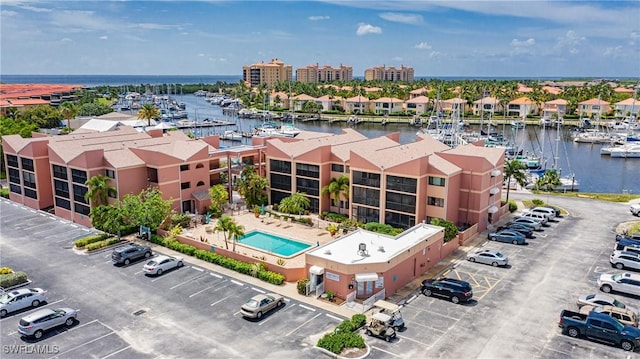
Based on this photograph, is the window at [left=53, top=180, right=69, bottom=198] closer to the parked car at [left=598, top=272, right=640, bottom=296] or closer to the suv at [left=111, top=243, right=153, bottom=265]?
the suv at [left=111, top=243, right=153, bottom=265]

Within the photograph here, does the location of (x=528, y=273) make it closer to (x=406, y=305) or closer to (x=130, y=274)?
(x=406, y=305)

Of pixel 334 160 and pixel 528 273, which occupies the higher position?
pixel 334 160

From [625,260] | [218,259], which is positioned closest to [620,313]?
[625,260]

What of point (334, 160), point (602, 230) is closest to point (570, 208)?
point (602, 230)

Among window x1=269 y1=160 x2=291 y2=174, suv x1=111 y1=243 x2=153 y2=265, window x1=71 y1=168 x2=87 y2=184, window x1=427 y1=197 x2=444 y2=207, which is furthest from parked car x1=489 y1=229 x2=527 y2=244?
window x1=71 y1=168 x2=87 y2=184

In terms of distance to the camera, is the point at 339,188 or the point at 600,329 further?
the point at 339,188

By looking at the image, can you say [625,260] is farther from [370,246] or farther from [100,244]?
[100,244]
